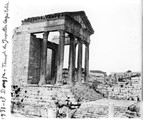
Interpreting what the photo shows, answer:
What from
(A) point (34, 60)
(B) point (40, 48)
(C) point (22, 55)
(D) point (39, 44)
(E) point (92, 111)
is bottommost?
(E) point (92, 111)

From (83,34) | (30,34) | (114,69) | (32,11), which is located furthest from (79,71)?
(32,11)

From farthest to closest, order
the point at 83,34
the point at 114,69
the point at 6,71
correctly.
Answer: the point at 83,34 < the point at 114,69 < the point at 6,71

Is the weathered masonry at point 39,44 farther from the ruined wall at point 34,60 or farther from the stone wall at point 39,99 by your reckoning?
the stone wall at point 39,99

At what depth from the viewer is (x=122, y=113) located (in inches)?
342

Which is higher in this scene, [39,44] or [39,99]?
[39,44]

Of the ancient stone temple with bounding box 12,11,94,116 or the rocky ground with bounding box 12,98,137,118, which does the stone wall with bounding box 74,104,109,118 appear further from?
the ancient stone temple with bounding box 12,11,94,116

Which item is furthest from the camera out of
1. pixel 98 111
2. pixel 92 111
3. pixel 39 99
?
pixel 39 99

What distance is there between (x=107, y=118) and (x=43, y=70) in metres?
5.43

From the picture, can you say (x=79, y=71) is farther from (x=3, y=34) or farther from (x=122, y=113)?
(x=3, y=34)

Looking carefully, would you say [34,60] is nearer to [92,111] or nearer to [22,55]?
[22,55]

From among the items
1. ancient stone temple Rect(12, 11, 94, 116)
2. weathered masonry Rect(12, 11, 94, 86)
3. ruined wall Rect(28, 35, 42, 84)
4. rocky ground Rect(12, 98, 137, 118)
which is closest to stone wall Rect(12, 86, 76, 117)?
ancient stone temple Rect(12, 11, 94, 116)

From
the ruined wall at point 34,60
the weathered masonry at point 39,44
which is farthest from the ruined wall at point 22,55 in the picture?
the ruined wall at point 34,60

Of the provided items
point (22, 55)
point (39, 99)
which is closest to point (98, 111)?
point (39, 99)

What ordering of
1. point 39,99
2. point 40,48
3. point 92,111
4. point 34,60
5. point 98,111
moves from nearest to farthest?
point 98,111
point 92,111
point 39,99
point 34,60
point 40,48
